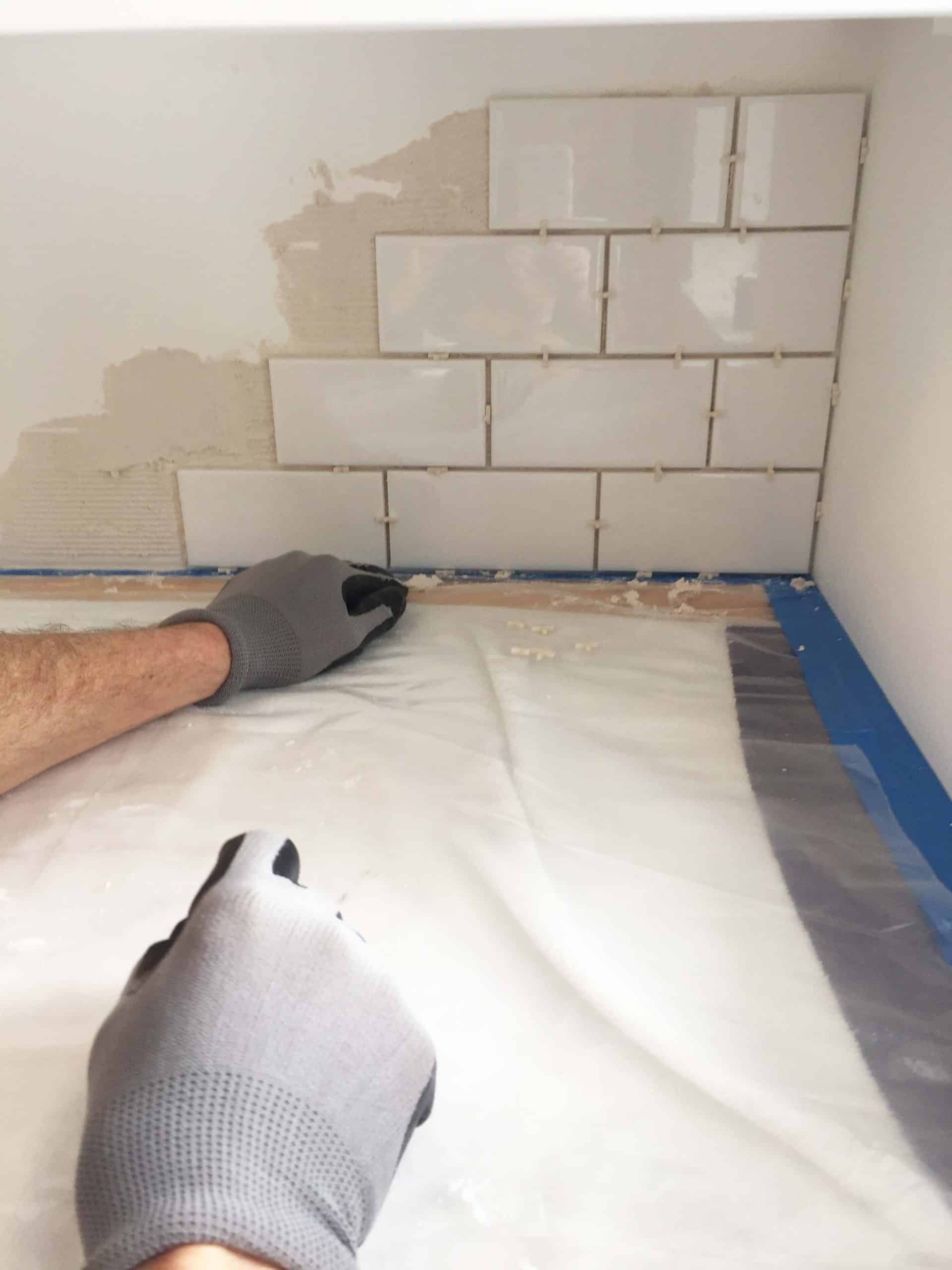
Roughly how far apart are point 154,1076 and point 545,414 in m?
1.22

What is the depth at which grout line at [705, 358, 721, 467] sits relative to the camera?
1.51m

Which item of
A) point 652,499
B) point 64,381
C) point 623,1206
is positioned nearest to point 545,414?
point 652,499

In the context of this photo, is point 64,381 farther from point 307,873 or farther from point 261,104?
point 307,873

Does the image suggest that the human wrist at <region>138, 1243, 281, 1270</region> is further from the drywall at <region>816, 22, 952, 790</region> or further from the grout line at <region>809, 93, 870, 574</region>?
the grout line at <region>809, 93, 870, 574</region>

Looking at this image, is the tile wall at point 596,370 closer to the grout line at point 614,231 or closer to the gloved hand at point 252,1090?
the grout line at point 614,231

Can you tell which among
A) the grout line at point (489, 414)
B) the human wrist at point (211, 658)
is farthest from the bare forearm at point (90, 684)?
the grout line at point (489, 414)

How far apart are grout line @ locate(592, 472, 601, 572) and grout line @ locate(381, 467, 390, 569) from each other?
1.18ft

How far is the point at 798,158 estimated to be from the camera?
1383mm

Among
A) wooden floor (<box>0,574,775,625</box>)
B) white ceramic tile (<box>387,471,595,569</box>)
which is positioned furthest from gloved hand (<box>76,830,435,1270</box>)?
white ceramic tile (<box>387,471,595,569</box>)

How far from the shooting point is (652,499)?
1.59 meters

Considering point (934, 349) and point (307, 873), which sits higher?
point (934, 349)

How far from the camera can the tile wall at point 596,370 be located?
1396 mm

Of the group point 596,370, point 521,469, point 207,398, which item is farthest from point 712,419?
point 207,398

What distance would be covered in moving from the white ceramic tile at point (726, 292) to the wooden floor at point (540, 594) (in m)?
0.39
